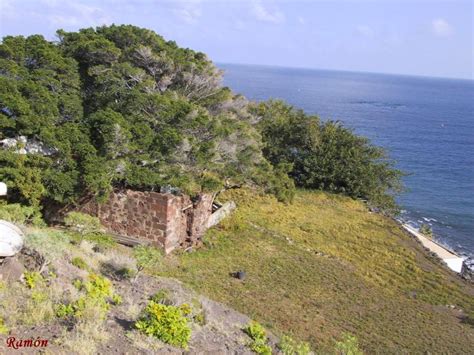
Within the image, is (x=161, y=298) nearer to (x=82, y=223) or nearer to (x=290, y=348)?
(x=290, y=348)

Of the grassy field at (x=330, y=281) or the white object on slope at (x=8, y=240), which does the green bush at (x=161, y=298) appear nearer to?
the white object on slope at (x=8, y=240)

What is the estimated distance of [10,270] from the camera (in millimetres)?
8961

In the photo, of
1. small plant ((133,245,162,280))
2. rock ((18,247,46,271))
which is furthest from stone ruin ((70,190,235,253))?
rock ((18,247,46,271))

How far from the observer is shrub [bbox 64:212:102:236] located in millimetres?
15680

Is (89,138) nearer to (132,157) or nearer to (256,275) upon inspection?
(132,157)

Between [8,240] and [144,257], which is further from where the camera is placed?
[144,257]

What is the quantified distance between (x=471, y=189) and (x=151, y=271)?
143 feet

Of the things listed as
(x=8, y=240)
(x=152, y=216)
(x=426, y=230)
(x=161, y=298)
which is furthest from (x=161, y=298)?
(x=426, y=230)

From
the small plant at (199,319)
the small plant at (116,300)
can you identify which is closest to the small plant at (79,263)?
the small plant at (116,300)

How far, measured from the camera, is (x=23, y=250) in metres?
10.0

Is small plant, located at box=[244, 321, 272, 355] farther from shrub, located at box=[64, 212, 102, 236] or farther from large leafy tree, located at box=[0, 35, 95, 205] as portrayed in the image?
large leafy tree, located at box=[0, 35, 95, 205]

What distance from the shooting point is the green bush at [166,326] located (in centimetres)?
774

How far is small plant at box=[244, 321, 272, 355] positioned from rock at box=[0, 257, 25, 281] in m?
4.78

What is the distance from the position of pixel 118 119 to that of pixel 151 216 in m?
3.79
